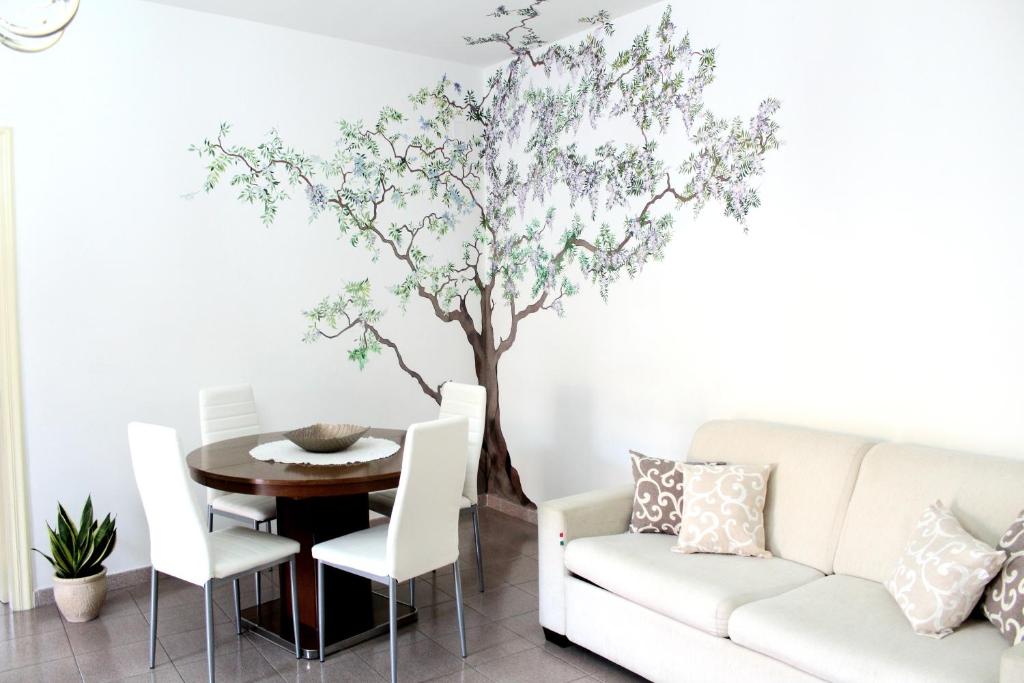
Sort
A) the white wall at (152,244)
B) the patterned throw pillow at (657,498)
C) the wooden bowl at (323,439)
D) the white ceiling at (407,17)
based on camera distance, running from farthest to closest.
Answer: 1. the white ceiling at (407,17)
2. the white wall at (152,244)
3. the wooden bowl at (323,439)
4. the patterned throw pillow at (657,498)

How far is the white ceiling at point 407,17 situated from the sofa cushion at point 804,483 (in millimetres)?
2210

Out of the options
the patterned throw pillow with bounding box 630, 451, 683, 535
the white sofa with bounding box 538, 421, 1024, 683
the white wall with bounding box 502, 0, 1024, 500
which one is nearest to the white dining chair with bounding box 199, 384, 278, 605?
the white sofa with bounding box 538, 421, 1024, 683

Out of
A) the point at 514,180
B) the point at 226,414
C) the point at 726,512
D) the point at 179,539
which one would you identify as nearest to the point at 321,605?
the point at 179,539

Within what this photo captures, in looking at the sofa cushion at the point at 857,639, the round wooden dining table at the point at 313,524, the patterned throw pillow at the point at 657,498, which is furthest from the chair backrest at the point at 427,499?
the sofa cushion at the point at 857,639

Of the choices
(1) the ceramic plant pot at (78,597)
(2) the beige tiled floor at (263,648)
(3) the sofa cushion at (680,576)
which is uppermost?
(3) the sofa cushion at (680,576)

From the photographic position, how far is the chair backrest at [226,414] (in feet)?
13.0

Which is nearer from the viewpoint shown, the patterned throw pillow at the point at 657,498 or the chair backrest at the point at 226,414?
the patterned throw pillow at the point at 657,498

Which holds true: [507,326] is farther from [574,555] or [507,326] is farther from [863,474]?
[863,474]

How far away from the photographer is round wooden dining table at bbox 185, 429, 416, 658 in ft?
10.1

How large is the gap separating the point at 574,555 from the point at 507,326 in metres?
2.23

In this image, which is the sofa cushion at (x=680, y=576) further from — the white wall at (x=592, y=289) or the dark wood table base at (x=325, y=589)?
the dark wood table base at (x=325, y=589)

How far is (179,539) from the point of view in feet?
9.75

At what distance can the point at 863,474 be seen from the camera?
295cm

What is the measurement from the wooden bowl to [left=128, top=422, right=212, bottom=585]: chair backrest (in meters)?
0.62
